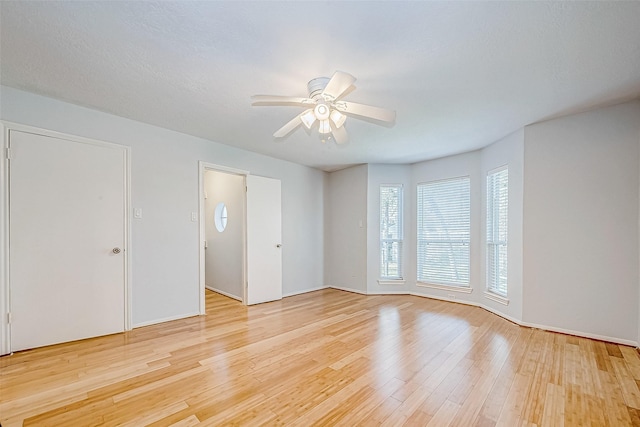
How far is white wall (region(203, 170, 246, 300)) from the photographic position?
15.5ft

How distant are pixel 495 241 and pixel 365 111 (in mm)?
3062

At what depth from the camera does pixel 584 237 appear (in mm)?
3002

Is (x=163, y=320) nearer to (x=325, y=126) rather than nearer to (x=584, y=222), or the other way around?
(x=325, y=126)

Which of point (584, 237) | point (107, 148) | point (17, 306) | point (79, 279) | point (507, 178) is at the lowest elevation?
point (17, 306)

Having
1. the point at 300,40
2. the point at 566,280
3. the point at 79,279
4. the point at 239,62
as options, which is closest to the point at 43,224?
the point at 79,279

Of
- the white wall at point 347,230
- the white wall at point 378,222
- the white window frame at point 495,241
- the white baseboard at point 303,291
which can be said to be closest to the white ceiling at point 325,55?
the white window frame at point 495,241

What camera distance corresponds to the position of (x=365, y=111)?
2197 mm

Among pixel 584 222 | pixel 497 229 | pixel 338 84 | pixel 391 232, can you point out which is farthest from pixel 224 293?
pixel 584 222

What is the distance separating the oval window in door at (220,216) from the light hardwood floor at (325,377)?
2.18 metres

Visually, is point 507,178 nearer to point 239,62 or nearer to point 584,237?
point 584,237

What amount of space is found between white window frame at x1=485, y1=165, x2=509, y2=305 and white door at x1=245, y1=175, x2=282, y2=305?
129 inches

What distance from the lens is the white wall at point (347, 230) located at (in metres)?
5.25

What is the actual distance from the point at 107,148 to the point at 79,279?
4.67 feet

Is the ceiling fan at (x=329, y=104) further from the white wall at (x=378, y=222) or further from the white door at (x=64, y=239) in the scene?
the white wall at (x=378, y=222)
